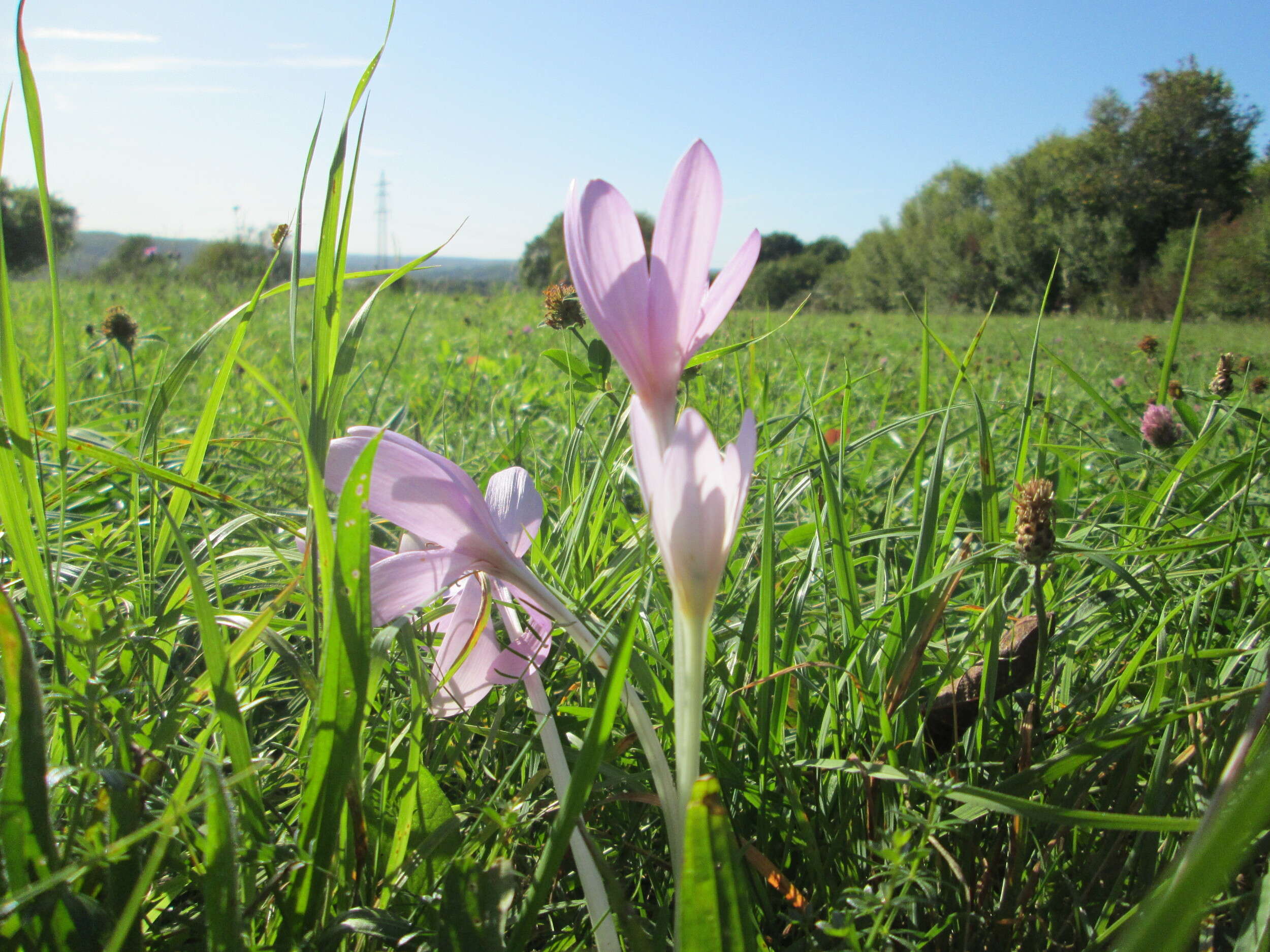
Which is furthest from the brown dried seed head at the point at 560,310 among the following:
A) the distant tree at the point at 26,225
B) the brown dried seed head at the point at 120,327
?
the distant tree at the point at 26,225

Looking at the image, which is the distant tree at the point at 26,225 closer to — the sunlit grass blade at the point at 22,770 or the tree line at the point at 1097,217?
the tree line at the point at 1097,217

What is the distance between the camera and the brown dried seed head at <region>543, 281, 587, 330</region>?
0.95 m

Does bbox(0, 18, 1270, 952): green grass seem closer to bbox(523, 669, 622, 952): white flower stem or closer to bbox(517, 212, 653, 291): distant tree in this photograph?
bbox(523, 669, 622, 952): white flower stem

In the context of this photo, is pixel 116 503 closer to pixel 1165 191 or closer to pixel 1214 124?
pixel 1165 191

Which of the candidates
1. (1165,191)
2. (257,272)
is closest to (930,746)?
(257,272)

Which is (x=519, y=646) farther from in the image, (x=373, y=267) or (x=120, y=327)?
(x=373, y=267)

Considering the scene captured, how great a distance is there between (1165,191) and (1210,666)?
1366 inches

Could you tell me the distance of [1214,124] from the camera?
29781mm

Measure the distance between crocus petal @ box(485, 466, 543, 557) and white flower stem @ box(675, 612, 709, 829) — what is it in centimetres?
20

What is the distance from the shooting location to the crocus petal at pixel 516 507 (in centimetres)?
55

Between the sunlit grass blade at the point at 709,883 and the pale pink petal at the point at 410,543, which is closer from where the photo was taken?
the sunlit grass blade at the point at 709,883

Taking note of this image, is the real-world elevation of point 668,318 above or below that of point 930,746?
above

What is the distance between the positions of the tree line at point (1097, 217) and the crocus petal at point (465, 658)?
1928 centimetres

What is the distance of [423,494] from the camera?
44 centimetres
